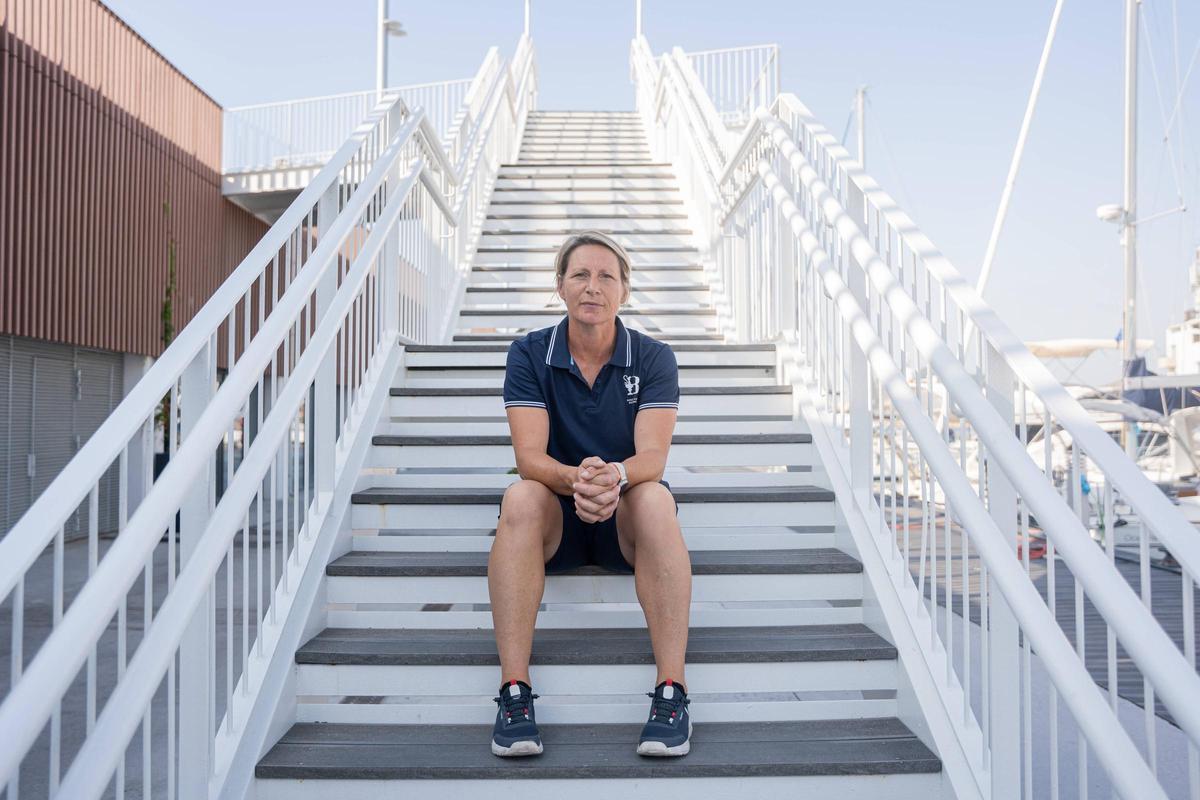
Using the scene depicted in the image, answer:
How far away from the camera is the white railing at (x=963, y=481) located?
1.16 meters

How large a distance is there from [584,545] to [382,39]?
10003mm

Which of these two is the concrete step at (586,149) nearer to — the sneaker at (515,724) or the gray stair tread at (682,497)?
the gray stair tread at (682,497)

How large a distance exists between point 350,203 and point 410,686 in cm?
138

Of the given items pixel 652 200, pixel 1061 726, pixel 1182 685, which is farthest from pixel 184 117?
pixel 1182 685

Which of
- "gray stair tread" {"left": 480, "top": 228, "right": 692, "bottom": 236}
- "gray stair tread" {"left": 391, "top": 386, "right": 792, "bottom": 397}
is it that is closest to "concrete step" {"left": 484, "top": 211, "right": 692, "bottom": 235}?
"gray stair tread" {"left": 480, "top": 228, "right": 692, "bottom": 236}

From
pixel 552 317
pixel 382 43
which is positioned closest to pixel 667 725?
pixel 552 317

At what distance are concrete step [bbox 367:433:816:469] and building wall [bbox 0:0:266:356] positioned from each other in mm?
5833

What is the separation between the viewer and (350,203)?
2.51m

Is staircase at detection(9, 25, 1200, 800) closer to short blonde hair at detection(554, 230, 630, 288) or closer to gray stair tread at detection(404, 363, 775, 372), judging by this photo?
gray stair tread at detection(404, 363, 775, 372)

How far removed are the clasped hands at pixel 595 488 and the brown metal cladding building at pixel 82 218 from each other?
6.88m

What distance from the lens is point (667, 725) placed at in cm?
179

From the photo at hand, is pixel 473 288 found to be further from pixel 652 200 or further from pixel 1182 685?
pixel 1182 685

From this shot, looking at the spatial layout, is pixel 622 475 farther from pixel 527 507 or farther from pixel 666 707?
pixel 666 707

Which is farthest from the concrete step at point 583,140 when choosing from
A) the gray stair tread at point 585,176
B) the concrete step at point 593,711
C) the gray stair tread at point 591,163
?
the concrete step at point 593,711
